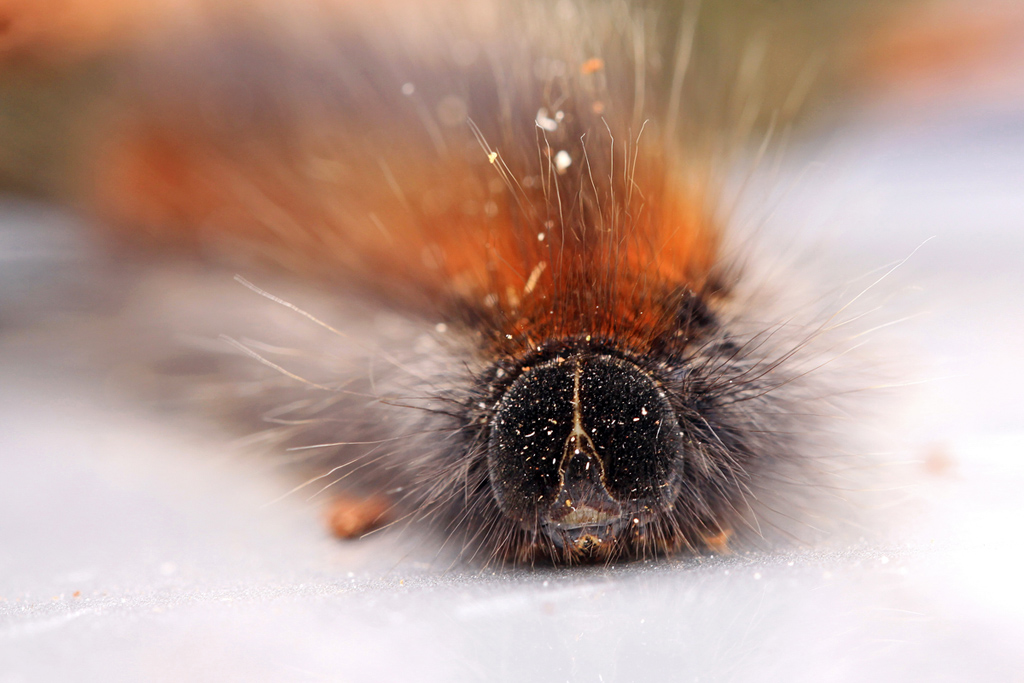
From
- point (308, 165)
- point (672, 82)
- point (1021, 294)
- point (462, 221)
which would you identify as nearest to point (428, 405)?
point (462, 221)

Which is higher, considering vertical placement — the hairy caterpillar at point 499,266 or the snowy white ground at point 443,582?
the hairy caterpillar at point 499,266

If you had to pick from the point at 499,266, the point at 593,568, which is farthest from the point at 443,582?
the point at 499,266

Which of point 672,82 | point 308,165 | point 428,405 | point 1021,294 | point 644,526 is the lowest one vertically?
point 644,526

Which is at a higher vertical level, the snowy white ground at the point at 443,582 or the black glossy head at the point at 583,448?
the black glossy head at the point at 583,448

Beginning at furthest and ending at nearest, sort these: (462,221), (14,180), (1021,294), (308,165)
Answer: (14,180) → (1021,294) → (308,165) → (462,221)

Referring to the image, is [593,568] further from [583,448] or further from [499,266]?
[499,266]

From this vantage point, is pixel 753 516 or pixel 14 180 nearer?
pixel 753 516

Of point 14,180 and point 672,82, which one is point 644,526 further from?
point 14,180
